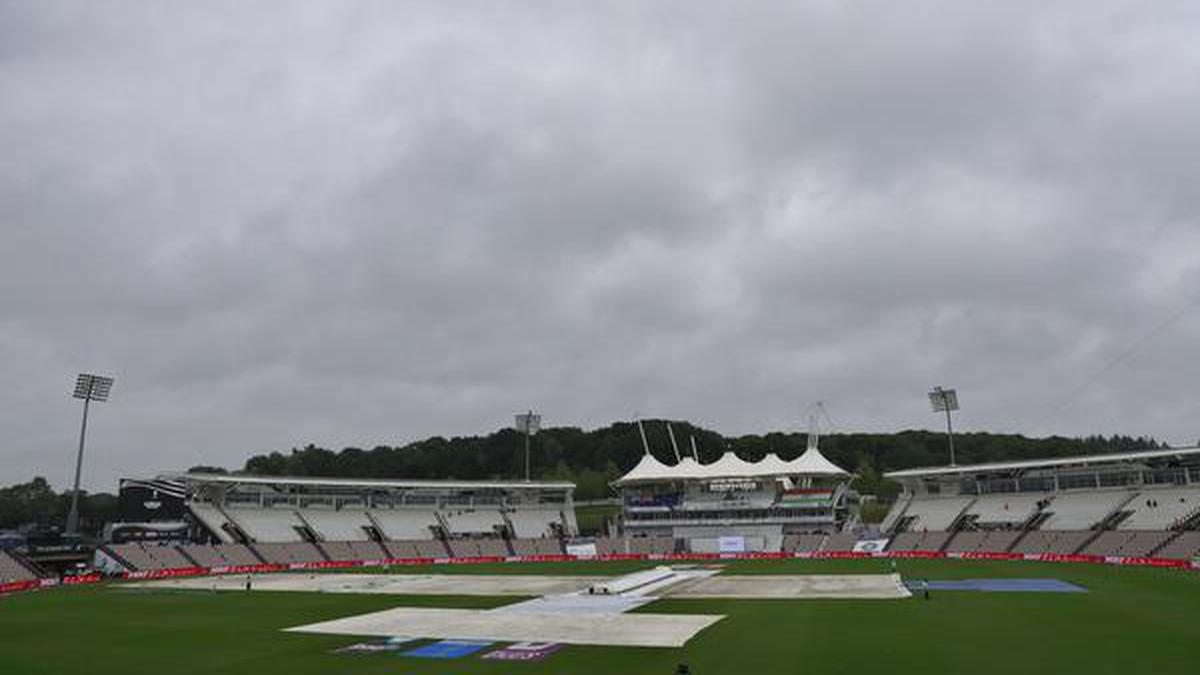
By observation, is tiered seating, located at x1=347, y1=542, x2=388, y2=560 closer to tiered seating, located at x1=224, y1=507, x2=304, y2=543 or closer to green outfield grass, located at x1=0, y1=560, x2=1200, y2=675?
tiered seating, located at x1=224, y1=507, x2=304, y2=543

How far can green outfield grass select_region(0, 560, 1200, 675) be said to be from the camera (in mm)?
28594

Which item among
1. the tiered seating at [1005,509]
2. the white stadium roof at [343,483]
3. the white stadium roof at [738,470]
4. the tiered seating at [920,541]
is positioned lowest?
the tiered seating at [920,541]

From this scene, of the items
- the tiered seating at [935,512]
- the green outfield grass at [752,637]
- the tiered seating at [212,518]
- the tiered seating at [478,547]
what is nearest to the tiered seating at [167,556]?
the tiered seating at [212,518]

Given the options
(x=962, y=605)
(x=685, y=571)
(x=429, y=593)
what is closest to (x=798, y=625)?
(x=962, y=605)

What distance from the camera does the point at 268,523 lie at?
102 m

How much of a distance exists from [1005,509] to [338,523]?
84006 mm

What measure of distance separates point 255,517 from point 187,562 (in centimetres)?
1431

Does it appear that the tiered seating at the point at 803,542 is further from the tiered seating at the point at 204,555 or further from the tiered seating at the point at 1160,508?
the tiered seating at the point at 204,555

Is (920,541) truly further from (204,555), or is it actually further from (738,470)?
(204,555)

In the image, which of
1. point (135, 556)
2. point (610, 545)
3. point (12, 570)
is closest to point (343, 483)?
point (135, 556)

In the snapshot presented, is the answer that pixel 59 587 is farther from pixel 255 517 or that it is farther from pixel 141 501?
pixel 255 517

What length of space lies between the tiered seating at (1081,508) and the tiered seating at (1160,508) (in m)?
2.29

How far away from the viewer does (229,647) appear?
35812 millimetres

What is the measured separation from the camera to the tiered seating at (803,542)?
10500 cm
